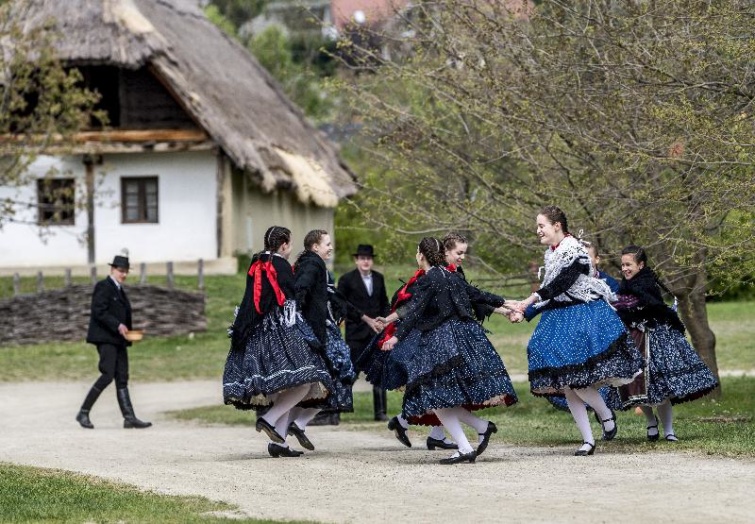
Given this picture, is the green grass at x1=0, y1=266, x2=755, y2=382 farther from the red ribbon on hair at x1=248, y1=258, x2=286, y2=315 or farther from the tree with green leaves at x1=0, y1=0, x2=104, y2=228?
the red ribbon on hair at x1=248, y1=258, x2=286, y2=315

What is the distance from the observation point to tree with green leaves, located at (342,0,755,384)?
1291 centimetres

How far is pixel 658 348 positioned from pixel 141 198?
25666mm

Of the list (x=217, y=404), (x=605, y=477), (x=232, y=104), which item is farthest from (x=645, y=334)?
(x=232, y=104)

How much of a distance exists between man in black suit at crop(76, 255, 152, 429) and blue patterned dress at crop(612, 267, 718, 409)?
6.09 meters

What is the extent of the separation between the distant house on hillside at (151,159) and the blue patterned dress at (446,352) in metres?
22.3

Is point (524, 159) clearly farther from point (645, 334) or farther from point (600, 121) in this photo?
point (645, 334)

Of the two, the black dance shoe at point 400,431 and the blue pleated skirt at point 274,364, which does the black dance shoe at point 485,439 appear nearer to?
the black dance shoe at point 400,431

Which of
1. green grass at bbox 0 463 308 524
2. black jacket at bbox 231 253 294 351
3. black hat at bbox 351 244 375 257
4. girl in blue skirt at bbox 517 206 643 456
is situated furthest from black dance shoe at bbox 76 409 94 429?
girl in blue skirt at bbox 517 206 643 456

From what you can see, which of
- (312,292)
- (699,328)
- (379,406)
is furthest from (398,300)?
(699,328)

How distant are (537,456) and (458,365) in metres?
1.01

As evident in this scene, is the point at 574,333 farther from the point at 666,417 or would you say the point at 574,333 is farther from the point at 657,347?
the point at 666,417

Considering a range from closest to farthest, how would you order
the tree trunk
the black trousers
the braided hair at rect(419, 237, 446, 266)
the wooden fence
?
the braided hair at rect(419, 237, 446, 266)
the black trousers
the tree trunk
the wooden fence

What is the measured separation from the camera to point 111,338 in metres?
16.9

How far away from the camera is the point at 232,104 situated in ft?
123
